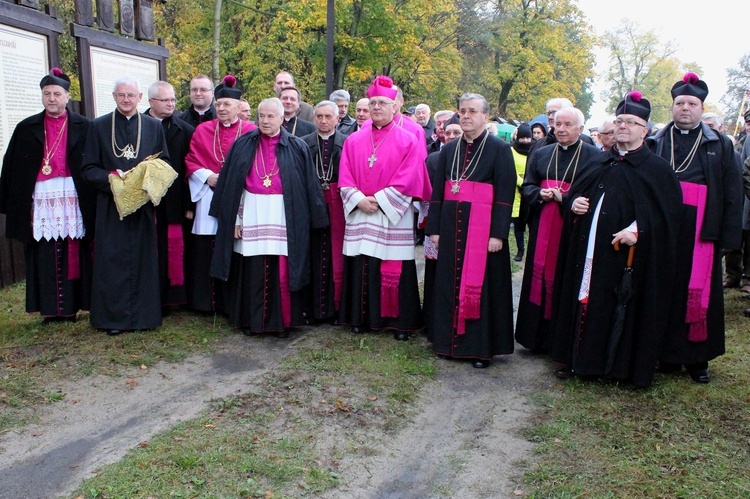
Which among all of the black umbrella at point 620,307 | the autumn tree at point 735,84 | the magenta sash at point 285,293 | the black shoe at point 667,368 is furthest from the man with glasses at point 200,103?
the autumn tree at point 735,84

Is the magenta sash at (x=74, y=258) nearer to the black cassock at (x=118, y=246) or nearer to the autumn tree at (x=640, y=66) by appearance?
the black cassock at (x=118, y=246)

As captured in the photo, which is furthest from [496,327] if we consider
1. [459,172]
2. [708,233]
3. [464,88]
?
[464,88]

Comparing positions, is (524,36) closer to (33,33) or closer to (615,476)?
(33,33)

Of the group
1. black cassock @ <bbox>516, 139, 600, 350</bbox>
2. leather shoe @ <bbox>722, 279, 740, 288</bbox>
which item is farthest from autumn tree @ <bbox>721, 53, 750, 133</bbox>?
black cassock @ <bbox>516, 139, 600, 350</bbox>

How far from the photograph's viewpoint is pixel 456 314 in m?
5.63

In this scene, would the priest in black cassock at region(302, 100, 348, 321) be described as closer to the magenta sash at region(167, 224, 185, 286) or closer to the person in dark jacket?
the person in dark jacket

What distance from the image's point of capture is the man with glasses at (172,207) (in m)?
6.61

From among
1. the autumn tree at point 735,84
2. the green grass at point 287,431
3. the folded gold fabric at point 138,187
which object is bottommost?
the green grass at point 287,431

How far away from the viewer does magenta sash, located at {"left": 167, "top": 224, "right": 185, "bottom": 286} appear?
6.68 metres

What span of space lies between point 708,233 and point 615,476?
7.93 ft

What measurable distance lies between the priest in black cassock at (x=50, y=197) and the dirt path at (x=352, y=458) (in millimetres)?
1699

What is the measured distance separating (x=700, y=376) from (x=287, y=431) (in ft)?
11.0

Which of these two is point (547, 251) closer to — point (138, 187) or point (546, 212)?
point (546, 212)

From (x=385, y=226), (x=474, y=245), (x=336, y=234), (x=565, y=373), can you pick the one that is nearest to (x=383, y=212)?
(x=385, y=226)
